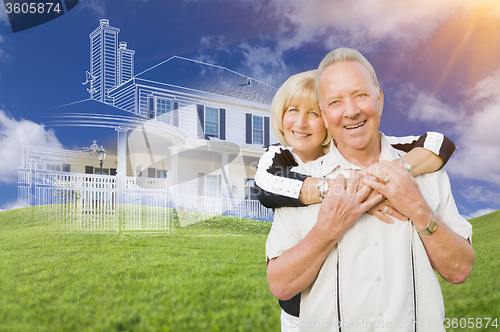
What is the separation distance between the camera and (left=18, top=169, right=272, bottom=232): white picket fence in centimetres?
941

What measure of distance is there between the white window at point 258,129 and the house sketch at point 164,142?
0.04 meters

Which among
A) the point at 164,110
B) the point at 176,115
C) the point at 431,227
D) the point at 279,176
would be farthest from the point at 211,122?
the point at 431,227

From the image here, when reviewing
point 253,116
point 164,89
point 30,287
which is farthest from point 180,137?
point 30,287

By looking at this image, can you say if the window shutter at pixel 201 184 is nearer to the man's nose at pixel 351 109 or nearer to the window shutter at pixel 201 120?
the window shutter at pixel 201 120

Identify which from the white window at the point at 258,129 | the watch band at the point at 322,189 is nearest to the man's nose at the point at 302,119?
the watch band at the point at 322,189

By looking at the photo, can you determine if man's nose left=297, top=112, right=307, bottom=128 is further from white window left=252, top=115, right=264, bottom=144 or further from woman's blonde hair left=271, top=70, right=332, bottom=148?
white window left=252, top=115, right=264, bottom=144

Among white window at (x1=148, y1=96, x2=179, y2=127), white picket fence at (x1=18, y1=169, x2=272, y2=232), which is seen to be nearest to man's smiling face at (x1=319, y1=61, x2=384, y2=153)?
white picket fence at (x1=18, y1=169, x2=272, y2=232)

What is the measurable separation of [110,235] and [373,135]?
8.43m

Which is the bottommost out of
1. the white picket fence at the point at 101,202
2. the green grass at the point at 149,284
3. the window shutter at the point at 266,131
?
the green grass at the point at 149,284

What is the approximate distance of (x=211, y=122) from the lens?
13.4m

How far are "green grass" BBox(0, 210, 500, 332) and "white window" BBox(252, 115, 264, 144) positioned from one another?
6582mm

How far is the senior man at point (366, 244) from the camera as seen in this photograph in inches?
52.2

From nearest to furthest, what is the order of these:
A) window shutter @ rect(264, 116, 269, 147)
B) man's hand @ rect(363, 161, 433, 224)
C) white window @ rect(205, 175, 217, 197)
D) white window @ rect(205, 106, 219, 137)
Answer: man's hand @ rect(363, 161, 433, 224), white window @ rect(205, 106, 219, 137), white window @ rect(205, 175, 217, 197), window shutter @ rect(264, 116, 269, 147)

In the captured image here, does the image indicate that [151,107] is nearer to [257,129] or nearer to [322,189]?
[257,129]
